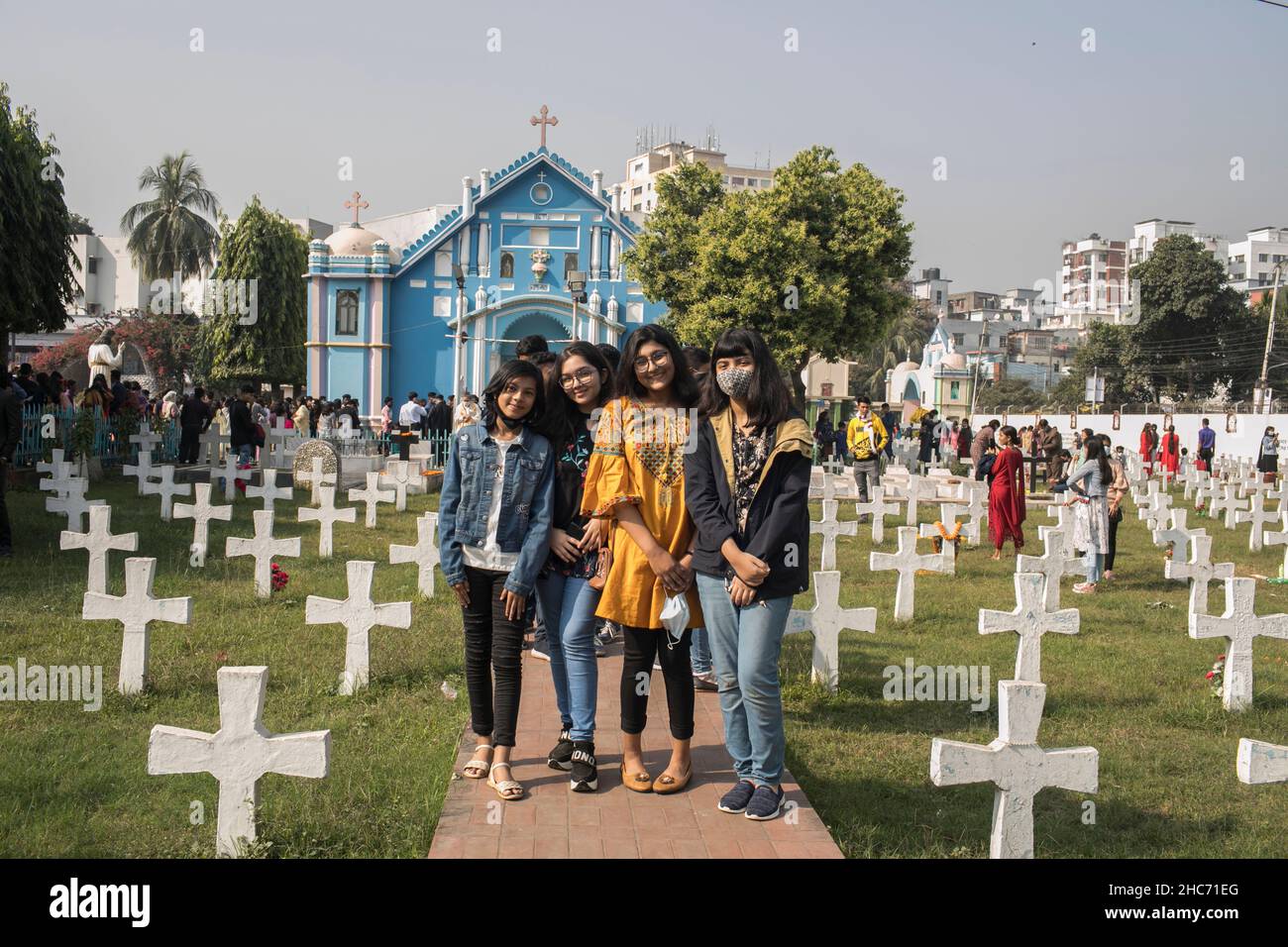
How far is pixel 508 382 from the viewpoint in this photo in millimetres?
5027

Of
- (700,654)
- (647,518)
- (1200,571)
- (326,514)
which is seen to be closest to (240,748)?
(647,518)

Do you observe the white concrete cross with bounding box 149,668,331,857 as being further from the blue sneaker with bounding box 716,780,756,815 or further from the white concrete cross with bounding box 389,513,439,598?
the white concrete cross with bounding box 389,513,439,598

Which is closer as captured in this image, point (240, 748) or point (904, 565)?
point (240, 748)

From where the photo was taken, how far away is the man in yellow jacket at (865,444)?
18.9m

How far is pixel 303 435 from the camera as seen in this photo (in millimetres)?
25062

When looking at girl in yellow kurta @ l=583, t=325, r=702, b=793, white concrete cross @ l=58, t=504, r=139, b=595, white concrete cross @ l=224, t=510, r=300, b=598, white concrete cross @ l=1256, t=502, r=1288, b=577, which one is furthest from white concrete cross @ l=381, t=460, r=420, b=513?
girl in yellow kurta @ l=583, t=325, r=702, b=793

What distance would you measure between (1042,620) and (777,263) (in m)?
24.0

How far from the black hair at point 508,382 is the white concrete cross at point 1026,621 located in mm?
3258

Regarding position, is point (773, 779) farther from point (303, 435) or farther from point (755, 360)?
point (303, 435)

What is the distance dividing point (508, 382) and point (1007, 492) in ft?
33.7

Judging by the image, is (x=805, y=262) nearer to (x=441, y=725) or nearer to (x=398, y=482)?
(x=398, y=482)
